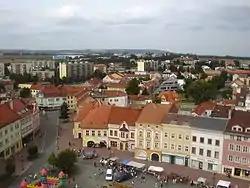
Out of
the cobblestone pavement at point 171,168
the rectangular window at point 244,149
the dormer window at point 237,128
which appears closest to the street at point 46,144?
the cobblestone pavement at point 171,168

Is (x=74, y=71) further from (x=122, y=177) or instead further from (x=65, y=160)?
(x=122, y=177)

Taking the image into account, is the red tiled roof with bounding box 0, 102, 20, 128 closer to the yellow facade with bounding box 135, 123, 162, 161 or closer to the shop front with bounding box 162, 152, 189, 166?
the yellow facade with bounding box 135, 123, 162, 161

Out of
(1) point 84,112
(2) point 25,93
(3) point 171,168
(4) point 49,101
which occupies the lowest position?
(3) point 171,168

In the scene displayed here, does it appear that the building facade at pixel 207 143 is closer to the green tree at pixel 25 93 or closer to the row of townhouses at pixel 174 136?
the row of townhouses at pixel 174 136

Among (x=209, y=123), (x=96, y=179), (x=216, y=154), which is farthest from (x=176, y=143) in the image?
(x=96, y=179)

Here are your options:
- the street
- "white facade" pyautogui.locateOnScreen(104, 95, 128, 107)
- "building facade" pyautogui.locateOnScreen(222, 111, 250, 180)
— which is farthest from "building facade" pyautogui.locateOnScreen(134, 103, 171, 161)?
"white facade" pyautogui.locateOnScreen(104, 95, 128, 107)
